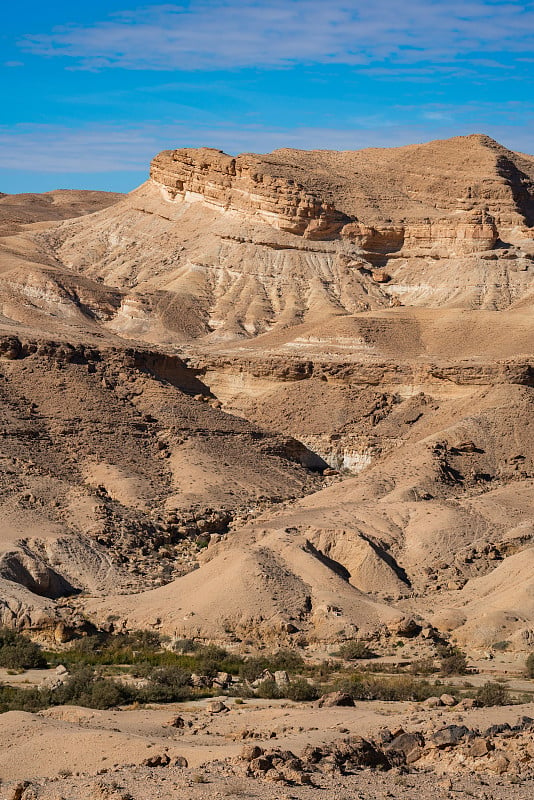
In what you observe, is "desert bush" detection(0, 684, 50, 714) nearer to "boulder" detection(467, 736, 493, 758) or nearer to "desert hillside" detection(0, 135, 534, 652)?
"desert hillside" detection(0, 135, 534, 652)

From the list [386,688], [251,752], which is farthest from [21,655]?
[251,752]

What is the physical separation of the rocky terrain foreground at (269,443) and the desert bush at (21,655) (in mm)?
1419

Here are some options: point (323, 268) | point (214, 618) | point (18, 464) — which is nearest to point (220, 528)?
point (18, 464)

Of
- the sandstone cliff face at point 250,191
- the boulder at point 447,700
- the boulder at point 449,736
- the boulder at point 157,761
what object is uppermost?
the sandstone cliff face at point 250,191

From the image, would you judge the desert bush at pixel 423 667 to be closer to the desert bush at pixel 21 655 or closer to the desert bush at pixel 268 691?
the desert bush at pixel 268 691

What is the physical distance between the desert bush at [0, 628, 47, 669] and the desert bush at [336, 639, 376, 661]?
19.2ft

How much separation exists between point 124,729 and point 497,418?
29810 mm

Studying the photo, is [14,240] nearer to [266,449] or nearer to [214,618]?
[266,449]

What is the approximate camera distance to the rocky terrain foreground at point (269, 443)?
98.2 feet

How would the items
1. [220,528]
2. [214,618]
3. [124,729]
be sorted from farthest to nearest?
1. [220,528]
2. [214,618]
3. [124,729]

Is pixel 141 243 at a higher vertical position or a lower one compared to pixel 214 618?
higher

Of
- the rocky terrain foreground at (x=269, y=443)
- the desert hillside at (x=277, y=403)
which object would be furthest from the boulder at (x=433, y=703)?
the desert hillside at (x=277, y=403)

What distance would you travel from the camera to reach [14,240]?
9325cm

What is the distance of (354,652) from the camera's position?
2898 centimetres
